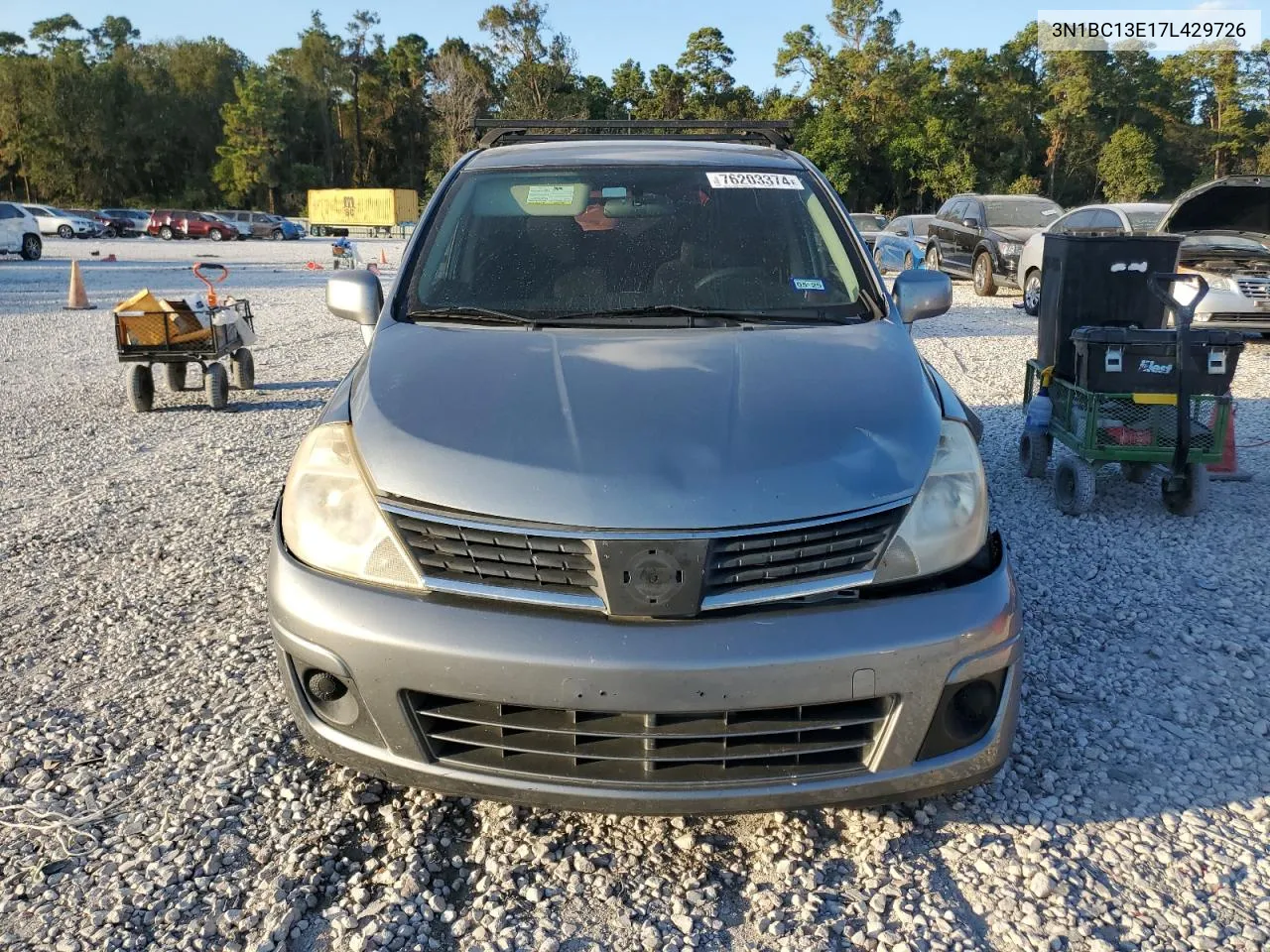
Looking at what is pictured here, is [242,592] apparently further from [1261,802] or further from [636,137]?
[1261,802]

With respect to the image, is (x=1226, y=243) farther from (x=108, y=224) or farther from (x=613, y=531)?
(x=108, y=224)

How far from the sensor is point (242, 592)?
409 centimetres

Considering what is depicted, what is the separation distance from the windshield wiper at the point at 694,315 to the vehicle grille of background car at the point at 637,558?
3.54ft

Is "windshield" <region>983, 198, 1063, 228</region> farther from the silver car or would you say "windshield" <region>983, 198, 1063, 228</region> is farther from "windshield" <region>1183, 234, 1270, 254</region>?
the silver car

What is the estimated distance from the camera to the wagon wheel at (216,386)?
303 inches

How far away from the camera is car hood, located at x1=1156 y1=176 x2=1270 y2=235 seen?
9.60 metres

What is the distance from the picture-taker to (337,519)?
2.39 meters

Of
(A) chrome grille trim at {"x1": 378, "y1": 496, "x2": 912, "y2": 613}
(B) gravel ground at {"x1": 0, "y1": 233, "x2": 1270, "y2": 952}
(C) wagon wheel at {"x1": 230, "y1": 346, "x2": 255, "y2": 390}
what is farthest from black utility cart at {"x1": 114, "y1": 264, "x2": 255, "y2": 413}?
(A) chrome grille trim at {"x1": 378, "y1": 496, "x2": 912, "y2": 613}

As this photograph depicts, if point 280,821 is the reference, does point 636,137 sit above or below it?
above

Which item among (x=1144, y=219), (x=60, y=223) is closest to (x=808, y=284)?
(x=1144, y=219)

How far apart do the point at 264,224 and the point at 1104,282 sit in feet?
160

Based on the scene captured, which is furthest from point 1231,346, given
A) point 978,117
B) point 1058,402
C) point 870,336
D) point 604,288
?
point 978,117

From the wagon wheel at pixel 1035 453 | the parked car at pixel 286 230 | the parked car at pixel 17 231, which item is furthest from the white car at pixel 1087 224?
the parked car at pixel 286 230

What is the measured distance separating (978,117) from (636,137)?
5677cm
